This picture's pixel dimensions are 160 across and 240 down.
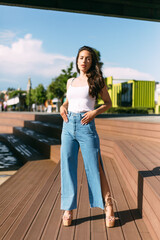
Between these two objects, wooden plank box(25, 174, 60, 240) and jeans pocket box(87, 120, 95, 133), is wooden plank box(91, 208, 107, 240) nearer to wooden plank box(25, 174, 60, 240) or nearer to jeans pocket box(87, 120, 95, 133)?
wooden plank box(25, 174, 60, 240)

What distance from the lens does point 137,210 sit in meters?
2.53

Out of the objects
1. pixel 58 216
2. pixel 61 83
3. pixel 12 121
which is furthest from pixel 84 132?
pixel 61 83

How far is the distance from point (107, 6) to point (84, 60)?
8241 mm

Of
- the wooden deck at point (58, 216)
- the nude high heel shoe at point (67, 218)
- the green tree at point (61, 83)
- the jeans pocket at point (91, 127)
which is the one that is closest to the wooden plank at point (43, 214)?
the wooden deck at point (58, 216)

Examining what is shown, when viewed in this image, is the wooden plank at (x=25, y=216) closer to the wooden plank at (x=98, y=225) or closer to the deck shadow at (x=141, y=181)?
the wooden plank at (x=98, y=225)

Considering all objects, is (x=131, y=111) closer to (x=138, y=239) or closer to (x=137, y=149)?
(x=137, y=149)

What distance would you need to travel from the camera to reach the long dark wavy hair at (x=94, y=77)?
6.82 feet

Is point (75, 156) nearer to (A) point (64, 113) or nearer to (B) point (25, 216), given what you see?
(A) point (64, 113)

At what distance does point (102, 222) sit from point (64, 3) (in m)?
8.37

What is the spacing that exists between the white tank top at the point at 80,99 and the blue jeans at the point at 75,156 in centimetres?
5

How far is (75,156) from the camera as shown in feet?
7.22

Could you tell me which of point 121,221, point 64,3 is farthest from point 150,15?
point 121,221

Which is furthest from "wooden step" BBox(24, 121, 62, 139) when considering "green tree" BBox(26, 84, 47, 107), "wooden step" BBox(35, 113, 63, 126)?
"green tree" BBox(26, 84, 47, 107)

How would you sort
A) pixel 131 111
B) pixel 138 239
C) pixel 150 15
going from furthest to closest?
pixel 131 111, pixel 150 15, pixel 138 239
